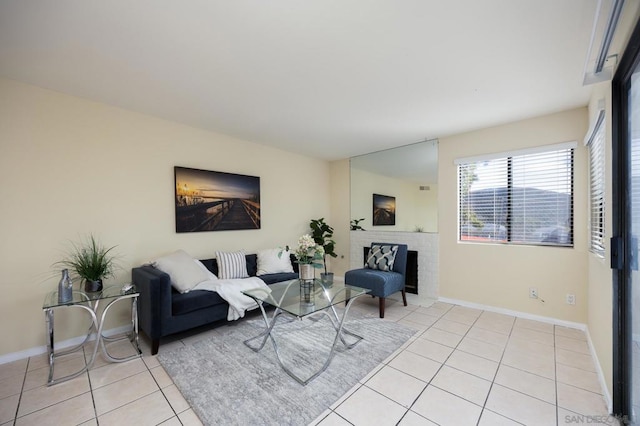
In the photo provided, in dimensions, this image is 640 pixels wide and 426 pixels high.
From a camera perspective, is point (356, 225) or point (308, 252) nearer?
point (308, 252)

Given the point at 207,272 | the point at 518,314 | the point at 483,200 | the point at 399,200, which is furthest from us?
the point at 399,200

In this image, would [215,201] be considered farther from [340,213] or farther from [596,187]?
[596,187]

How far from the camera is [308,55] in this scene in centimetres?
198

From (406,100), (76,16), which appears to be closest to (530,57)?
(406,100)

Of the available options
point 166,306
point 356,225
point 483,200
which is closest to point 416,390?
point 166,306

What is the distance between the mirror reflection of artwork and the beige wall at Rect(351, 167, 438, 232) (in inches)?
2.6

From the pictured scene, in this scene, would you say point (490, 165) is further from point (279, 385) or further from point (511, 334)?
point (279, 385)

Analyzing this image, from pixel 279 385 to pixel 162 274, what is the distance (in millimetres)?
1491

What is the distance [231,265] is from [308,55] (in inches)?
105

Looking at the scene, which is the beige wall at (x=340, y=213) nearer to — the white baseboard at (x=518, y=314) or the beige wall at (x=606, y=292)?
the white baseboard at (x=518, y=314)

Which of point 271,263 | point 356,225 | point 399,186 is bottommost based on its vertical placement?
point 271,263

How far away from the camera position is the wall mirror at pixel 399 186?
4.13 m

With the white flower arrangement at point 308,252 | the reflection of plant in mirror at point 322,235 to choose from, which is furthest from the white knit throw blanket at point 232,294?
the reflection of plant in mirror at point 322,235

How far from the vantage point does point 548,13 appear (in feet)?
5.18
